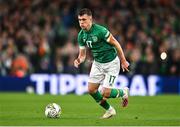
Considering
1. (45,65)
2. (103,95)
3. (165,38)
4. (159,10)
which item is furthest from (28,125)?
(159,10)

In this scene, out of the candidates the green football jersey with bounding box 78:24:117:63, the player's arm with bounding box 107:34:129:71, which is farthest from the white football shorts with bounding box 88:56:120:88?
the player's arm with bounding box 107:34:129:71

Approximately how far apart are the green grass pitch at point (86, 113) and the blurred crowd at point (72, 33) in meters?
4.41

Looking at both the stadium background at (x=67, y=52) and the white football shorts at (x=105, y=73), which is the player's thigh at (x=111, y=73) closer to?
the white football shorts at (x=105, y=73)

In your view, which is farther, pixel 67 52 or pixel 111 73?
pixel 67 52

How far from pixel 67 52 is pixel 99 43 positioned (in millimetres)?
11976

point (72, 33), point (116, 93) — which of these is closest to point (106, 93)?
point (116, 93)

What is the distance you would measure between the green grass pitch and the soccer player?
0.51 meters

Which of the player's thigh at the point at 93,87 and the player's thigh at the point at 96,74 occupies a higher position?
the player's thigh at the point at 96,74

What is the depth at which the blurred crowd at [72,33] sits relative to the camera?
2620cm

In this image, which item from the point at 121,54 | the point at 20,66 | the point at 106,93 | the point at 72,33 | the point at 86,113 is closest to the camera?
the point at 121,54

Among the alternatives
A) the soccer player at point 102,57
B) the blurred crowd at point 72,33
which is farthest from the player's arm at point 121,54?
the blurred crowd at point 72,33

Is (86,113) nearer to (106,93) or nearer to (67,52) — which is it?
(106,93)

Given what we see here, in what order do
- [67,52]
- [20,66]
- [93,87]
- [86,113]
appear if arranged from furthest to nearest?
1. [67,52]
2. [20,66]
3. [86,113]
4. [93,87]

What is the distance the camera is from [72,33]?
27.3m
